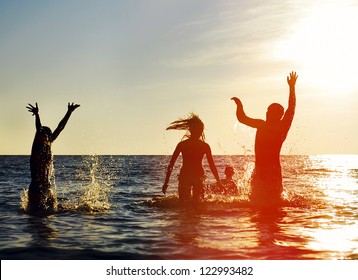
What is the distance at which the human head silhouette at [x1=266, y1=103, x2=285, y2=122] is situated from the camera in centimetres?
1195

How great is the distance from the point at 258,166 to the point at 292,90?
2082 mm

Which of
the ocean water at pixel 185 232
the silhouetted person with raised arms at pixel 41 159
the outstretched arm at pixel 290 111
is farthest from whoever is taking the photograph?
the silhouetted person with raised arms at pixel 41 159

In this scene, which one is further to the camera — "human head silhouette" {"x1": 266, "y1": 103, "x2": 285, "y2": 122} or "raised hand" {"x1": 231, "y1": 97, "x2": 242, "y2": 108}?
"raised hand" {"x1": 231, "y1": 97, "x2": 242, "y2": 108}

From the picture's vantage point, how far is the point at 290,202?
13.4 m

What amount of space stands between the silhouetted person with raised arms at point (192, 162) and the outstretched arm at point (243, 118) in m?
1.03

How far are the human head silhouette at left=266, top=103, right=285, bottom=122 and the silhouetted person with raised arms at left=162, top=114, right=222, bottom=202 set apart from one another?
172 centimetres

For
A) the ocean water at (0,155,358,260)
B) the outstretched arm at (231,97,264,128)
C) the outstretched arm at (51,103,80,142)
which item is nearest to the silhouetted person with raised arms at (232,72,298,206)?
the outstretched arm at (231,97,264,128)

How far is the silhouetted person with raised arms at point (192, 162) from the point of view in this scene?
39.4ft

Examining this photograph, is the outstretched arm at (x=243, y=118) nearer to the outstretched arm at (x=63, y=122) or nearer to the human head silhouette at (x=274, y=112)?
the human head silhouette at (x=274, y=112)

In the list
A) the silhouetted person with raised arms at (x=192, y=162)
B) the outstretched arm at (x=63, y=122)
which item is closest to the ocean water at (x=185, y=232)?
the silhouetted person with raised arms at (x=192, y=162)

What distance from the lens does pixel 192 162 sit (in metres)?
12.0

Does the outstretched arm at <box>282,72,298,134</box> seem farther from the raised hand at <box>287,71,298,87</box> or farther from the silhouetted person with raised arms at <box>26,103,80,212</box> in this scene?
the silhouetted person with raised arms at <box>26,103,80,212</box>

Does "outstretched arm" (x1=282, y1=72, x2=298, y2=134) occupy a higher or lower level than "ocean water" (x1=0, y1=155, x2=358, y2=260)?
higher
